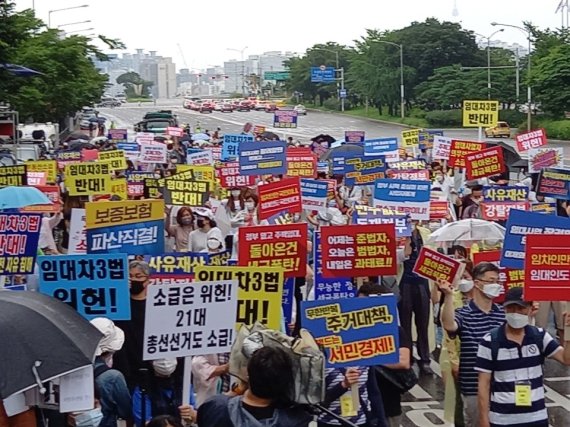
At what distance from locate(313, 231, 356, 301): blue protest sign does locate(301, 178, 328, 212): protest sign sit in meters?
4.67

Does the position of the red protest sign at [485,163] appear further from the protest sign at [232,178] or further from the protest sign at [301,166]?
the protest sign at [232,178]

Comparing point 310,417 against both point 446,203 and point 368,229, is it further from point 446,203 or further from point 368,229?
point 446,203

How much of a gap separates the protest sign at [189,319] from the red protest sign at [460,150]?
11.7m

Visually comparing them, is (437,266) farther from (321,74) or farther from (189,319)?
(321,74)

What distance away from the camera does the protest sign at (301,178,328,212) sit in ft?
43.1

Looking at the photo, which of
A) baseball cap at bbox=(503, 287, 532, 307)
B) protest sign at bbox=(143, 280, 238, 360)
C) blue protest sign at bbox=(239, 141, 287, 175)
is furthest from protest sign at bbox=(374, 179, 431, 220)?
protest sign at bbox=(143, 280, 238, 360)

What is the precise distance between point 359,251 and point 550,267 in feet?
6.06

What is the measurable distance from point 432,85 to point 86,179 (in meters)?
61.3

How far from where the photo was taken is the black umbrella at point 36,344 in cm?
491

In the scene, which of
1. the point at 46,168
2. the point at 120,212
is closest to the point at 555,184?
the point at 120,212

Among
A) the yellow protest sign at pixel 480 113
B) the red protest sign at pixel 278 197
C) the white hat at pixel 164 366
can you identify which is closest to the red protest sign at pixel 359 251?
the white hat at pixel 164 366

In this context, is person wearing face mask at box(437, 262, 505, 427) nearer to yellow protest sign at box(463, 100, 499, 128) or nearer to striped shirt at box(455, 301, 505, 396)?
striped shirt at box(455, 301, 505, 396)

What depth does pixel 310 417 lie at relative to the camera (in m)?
4.40

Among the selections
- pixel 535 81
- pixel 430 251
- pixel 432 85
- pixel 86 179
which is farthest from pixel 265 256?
pixel 432 85
